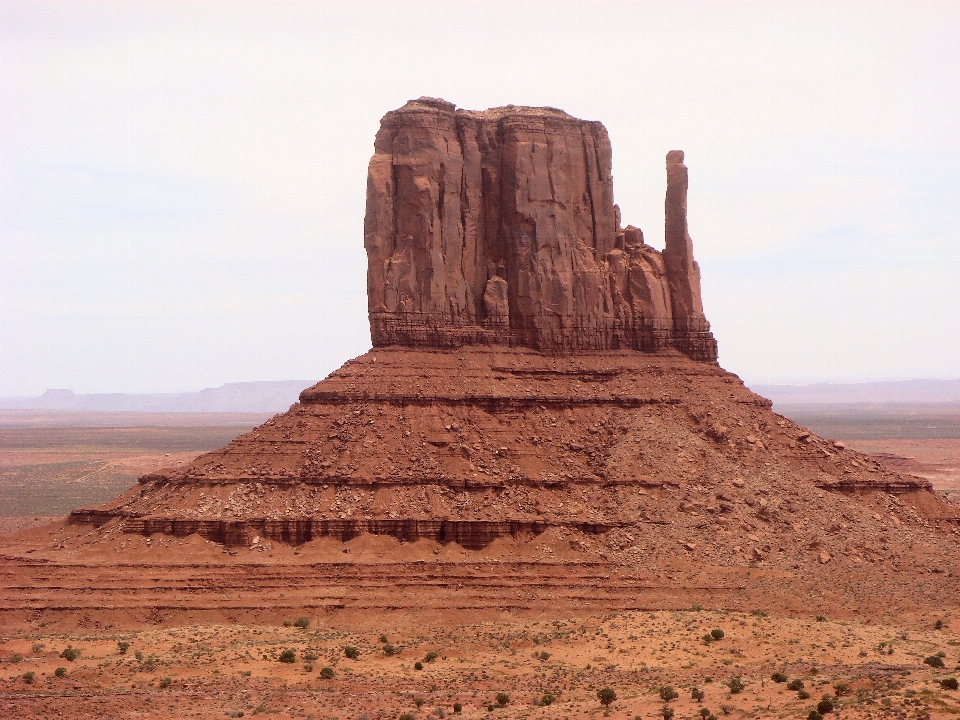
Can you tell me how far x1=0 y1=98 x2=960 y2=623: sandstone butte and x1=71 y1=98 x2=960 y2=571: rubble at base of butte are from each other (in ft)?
0.37

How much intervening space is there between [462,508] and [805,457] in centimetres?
1718

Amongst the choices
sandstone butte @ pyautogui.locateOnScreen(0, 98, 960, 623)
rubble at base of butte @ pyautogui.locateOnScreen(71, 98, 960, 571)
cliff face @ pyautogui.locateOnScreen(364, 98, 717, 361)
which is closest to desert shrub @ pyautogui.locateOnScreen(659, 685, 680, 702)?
sandstone butte @ pyautogui.locateOnScreen(0, 98, 960, 623)

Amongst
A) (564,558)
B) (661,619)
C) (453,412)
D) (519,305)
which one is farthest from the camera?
(519,305)

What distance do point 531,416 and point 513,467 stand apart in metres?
3.70

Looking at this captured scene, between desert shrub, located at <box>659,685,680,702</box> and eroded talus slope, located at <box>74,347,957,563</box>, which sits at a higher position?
eroded talus slope, located at <box>74,347,957,563</box>

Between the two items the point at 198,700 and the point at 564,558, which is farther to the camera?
the point at 564,558

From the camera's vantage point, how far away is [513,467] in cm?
7800

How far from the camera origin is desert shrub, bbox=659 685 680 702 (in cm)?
5222

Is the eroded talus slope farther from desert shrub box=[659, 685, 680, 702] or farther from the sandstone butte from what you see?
desert shrub box=[659, 685, 680, 702]

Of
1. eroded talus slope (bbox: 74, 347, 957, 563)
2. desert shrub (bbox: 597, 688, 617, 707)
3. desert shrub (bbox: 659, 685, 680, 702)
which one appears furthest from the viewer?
eroded talus slope (bbox: 74, 347, 957, 563)

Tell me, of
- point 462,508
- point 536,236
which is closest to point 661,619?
point 462,508

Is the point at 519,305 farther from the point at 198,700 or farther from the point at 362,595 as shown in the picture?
the point at 198,700

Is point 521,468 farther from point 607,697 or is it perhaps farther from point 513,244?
point 607,697

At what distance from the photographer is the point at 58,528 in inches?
3174
